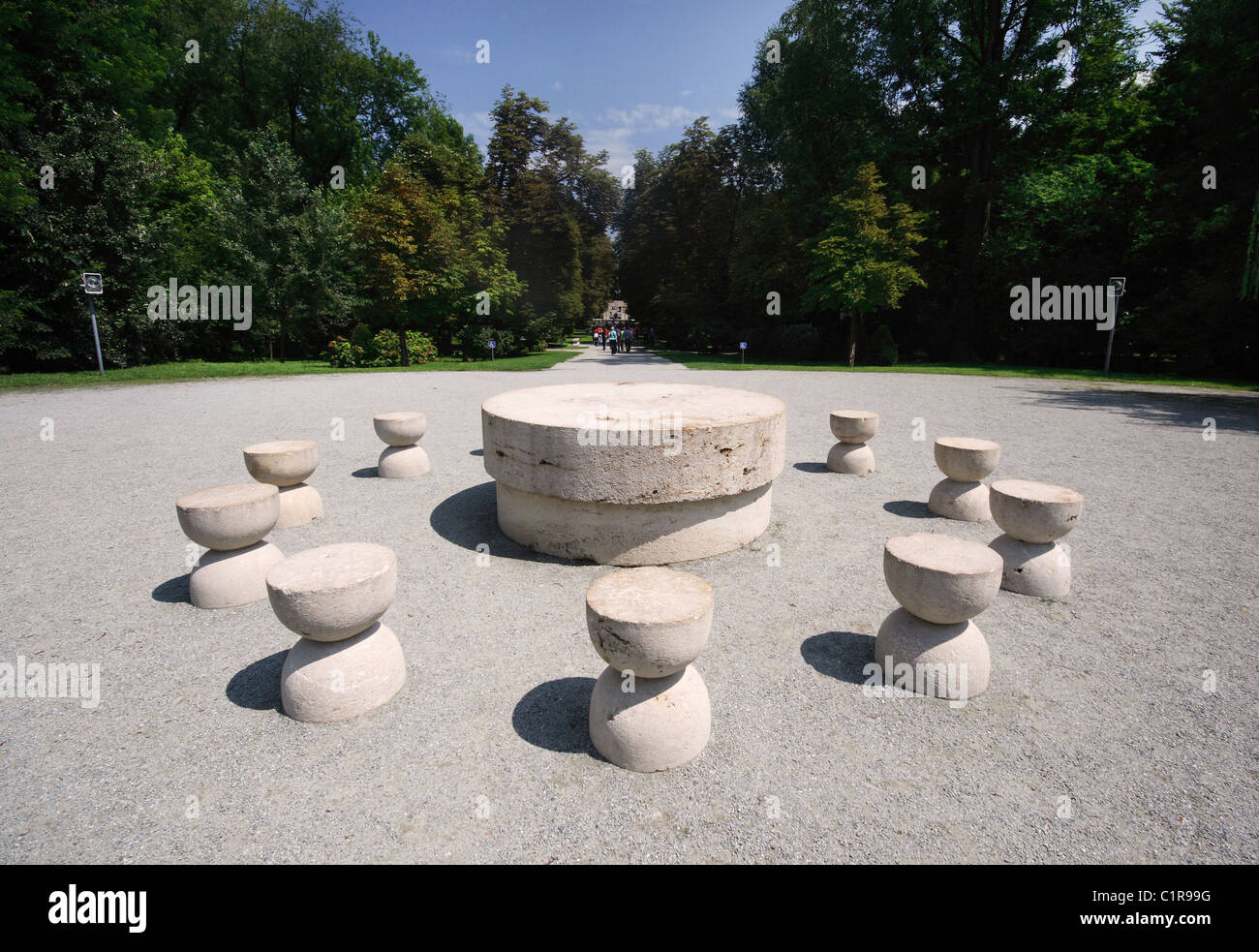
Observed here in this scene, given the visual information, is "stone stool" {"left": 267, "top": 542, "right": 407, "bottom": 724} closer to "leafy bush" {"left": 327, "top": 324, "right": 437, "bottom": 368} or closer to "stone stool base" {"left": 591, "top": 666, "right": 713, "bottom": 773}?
"stone stool base" {"left": 591, "top": 666, "right": 713, "bottom": 773}

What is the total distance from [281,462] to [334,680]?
3521mm

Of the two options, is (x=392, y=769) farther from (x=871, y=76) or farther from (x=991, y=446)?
A: (x=871, y=76)

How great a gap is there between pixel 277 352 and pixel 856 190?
2853 cm

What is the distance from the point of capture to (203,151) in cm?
3092

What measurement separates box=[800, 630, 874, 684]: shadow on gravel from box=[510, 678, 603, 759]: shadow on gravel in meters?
1.45

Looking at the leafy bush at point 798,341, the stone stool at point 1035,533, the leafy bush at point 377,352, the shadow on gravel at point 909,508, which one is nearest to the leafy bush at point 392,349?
the leafy bush at point 377,352

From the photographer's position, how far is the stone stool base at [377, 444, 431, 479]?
7.49 m

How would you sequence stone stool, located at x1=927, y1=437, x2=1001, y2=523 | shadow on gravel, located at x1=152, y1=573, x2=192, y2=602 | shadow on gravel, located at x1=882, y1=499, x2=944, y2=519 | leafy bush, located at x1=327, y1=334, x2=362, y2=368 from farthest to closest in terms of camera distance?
leafy bush, located at x1=327, y1=334, x2=362, y2=368, shadow on gravel, located at x1=882, y1=499, x2=944, y2=519, stone stool, located at x1=927, y1=437, x2=1001, y2=523, shadow on gravel, located at x1=152, y1=573, x2=192, y2=602

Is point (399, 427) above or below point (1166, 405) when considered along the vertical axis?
below

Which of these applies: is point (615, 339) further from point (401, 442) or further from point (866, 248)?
point (401, 442)

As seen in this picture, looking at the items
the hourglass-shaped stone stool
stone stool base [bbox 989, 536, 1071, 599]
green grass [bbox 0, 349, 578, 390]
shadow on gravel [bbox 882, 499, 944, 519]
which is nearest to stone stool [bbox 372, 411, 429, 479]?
the hourglass-shaped stone stool

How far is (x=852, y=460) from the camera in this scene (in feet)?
25.5

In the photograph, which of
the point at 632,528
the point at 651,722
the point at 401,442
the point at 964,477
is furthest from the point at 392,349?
the point at 651,722

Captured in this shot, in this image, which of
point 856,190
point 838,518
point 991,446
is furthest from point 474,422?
point 856,190
